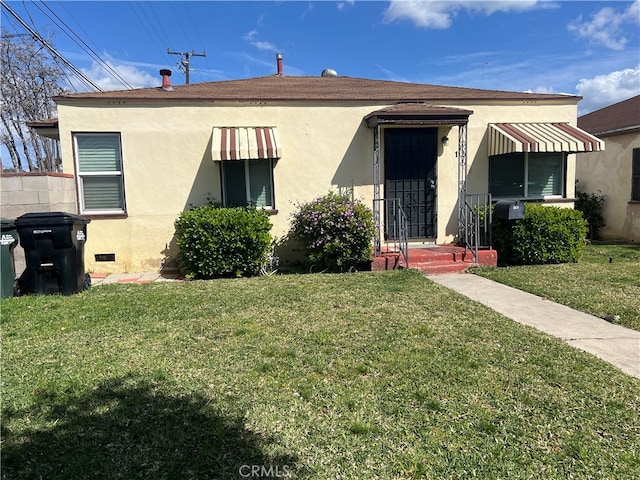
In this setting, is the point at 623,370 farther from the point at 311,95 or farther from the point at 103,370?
the point at 311,95

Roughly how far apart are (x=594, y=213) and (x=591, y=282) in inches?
279

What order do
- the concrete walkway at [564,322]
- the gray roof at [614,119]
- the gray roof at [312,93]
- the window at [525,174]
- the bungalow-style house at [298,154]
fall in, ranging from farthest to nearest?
the gray roof at [614,119]
the window at [525,174]
the gray roof at [312,93]
the bungalow-style house at [298,154]
the concrete walkway at [564,322]

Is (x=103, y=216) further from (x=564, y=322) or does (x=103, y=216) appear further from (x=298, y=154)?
(x=564, y=322)

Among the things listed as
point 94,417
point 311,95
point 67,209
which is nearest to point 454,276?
point 311,95

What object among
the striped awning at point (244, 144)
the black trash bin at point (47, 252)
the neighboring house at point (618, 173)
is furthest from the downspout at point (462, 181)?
the black trash bin at point (47, 252)

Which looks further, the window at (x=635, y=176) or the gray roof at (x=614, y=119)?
the gray roof at (x=614, y=119)

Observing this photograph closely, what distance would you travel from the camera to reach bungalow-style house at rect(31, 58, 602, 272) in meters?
8.41

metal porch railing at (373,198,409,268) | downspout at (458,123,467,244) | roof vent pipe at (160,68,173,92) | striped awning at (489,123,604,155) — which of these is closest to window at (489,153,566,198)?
striped awning at (489,123,604,155)

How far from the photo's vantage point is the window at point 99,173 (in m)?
8.36

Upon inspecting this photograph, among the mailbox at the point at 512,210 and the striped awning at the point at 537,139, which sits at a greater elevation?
the striped awning at the point at 537,139

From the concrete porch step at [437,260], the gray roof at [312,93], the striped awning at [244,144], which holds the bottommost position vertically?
the concrete porch step at [437,260]

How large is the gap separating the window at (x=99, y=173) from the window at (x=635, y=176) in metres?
12.8

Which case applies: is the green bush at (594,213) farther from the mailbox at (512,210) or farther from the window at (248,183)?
the window at (248,183)

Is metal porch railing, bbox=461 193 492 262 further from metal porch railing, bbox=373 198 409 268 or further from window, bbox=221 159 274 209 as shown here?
window, bbox=221 159 274 209
